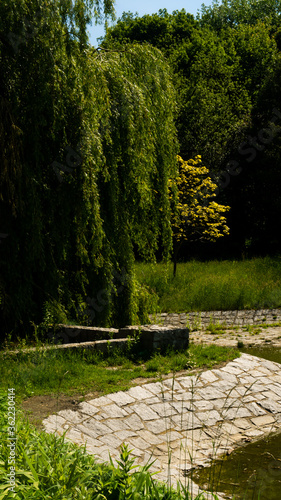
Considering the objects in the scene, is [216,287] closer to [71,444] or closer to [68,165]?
[68,165]

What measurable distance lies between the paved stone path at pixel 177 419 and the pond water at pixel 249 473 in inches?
6.2

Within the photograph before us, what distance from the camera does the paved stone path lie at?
6.30m

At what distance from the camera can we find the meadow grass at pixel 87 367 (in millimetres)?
7536

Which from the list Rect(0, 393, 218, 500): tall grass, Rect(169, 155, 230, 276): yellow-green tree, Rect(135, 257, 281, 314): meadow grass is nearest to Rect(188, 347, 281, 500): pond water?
Rect(0, 393, 218, 500): tall grass

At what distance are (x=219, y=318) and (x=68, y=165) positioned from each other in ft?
21.7

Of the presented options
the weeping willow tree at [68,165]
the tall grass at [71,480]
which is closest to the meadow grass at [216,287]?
the weeping willow tree at [68,165]

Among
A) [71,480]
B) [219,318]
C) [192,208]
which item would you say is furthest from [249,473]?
[192,208]

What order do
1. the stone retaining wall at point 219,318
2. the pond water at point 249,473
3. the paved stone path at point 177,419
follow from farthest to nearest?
1. the stone retaining wall at point 219,318
2. the paved stone path at point 177,419
3. the pond water at point 249,473

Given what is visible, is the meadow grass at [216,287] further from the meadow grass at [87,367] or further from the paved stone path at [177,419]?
the paved stone path at [177,419]

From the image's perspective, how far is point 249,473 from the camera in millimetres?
6238

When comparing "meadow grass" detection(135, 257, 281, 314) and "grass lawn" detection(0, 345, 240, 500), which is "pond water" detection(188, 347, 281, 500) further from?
"meadow grass" detection(135, 257, 281, 314)

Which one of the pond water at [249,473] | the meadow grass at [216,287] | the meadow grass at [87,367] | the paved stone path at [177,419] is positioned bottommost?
the pond water at [249,473]

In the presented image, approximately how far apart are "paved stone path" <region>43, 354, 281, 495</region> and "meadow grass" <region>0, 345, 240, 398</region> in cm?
35

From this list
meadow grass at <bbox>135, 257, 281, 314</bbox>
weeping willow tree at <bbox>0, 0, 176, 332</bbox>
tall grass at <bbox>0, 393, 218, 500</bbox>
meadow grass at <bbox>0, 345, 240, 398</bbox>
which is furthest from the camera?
meadow grass at <bbox>135, 257, 281, 314</bbox>
